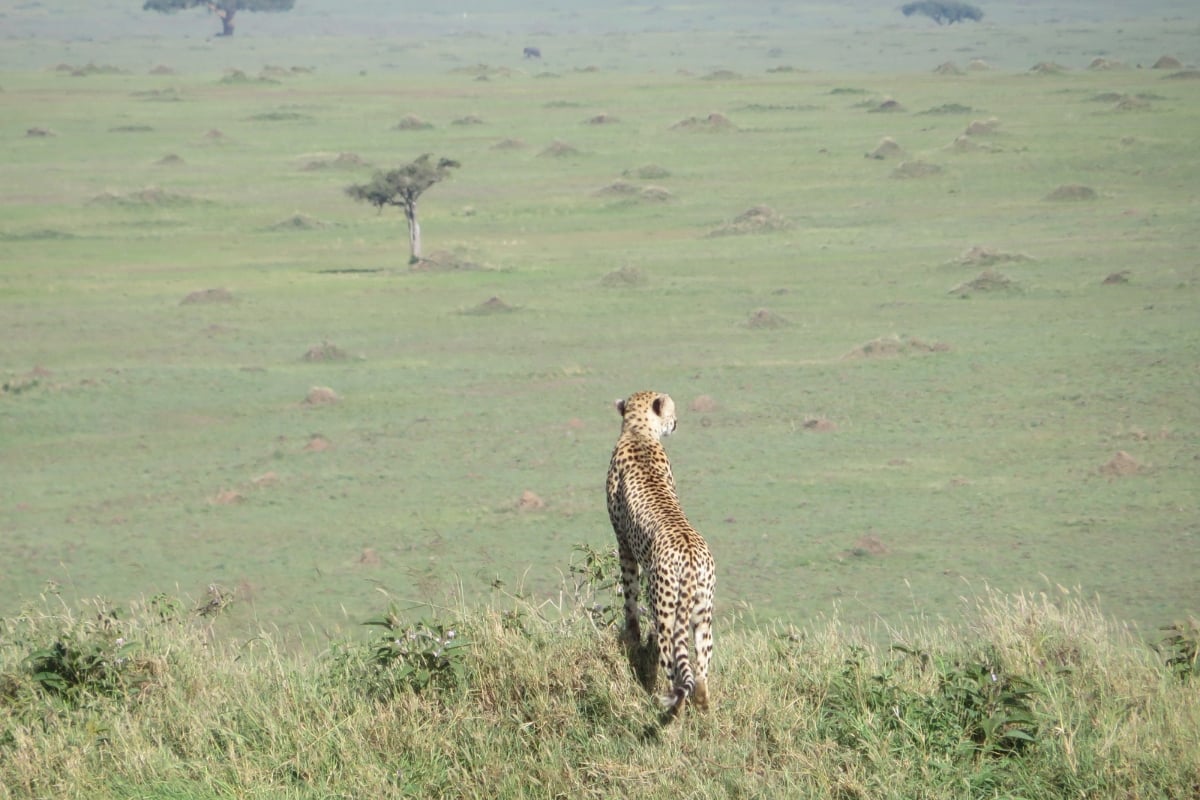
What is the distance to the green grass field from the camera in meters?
15.2

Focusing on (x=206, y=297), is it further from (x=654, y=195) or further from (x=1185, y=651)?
(x=1185, y=651)

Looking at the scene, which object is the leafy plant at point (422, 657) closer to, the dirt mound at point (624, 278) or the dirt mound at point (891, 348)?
the dirt mound at point (891, 348)

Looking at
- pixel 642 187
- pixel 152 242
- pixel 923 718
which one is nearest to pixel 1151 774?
pixel 923 718

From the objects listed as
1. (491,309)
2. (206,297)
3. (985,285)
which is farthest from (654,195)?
(206,297)

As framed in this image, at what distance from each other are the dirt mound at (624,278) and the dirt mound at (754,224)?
603 centimetres

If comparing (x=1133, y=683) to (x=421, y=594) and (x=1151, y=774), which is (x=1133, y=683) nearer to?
(x=1151, y=774)

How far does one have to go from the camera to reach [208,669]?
18.8 ft

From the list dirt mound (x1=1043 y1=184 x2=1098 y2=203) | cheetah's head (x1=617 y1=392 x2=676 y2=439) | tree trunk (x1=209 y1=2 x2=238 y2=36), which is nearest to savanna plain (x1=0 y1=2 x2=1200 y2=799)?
dirt mound (x1=1043 y1=184 x2=1098 y2=203)

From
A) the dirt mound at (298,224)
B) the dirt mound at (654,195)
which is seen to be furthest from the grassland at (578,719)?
the dirt mound at (654,195)

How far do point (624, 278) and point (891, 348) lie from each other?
23.3 ft

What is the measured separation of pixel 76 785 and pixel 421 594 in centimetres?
922

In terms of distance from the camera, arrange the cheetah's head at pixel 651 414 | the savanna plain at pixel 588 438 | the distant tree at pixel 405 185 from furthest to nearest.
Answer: the distant tree at pixel 405 185 < the cheetah's head at pixel 651 414 < the savanna plain at pixel 588 438

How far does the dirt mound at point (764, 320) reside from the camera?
84.8 ft

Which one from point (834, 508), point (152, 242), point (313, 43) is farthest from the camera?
point (313, 43)
